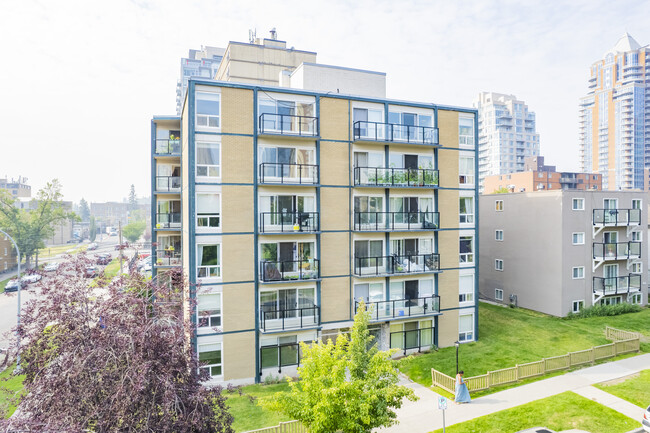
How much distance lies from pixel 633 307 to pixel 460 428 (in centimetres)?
2434

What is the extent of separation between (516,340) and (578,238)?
34.9 ft

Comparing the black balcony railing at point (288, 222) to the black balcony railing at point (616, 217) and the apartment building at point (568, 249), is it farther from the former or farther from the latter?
the black balcony railing at point (616, 217)

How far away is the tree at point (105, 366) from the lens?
7.61 metres

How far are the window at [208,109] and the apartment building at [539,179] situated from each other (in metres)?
68.5

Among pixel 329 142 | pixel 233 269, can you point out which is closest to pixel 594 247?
pixel 329 142

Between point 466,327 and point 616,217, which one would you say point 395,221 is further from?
point 616,217

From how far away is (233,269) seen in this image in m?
18.8

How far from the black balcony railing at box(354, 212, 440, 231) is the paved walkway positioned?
8.16m

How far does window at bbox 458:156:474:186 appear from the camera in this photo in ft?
78.7

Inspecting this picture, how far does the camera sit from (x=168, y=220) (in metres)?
26.6

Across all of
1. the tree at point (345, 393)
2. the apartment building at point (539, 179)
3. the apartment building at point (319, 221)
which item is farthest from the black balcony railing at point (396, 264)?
the apartment building at point (539, 179)

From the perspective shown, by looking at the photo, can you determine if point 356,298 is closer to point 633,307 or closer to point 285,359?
point 285,359

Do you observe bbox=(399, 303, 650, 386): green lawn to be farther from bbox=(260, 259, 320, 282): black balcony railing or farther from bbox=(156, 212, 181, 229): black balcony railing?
bbox=(156, 212, 181, 229): black balcony railing

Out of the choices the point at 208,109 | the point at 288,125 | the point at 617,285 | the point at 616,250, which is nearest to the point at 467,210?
the point at 288,125
